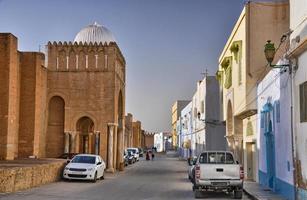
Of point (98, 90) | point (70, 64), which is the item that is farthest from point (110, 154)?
point (70, 64)

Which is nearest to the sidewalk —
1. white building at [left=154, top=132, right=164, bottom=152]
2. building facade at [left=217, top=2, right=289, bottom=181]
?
building facade at [left=217, top=2, right=289, bottom=181]

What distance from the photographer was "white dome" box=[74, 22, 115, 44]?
45.7 meters

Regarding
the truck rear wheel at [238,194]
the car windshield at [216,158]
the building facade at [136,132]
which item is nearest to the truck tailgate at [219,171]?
the truck rear wheel at [238,194]

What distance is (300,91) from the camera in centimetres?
1642

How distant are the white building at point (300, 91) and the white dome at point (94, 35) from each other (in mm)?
29528

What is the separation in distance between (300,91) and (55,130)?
27403mm

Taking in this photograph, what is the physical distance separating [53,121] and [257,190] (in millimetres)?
21790

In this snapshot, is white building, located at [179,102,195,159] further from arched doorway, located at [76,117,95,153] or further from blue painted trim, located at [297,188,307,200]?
blue painted trim, located at [297,188,307,200]

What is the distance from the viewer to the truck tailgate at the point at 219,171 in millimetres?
20344

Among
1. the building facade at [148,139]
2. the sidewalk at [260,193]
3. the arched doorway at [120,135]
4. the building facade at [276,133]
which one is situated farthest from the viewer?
the building facade at [148,139]

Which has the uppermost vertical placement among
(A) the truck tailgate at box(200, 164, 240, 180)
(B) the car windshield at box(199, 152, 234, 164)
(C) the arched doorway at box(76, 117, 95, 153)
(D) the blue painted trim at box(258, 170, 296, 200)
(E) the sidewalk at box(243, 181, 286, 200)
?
(C) the arched doorway at box(76, 117, 95, 153)

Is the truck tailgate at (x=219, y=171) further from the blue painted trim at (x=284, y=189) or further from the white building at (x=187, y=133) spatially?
the white building at (x=187, y=133)

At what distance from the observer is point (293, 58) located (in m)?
17.1

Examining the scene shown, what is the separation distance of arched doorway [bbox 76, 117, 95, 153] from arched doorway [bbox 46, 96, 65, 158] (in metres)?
1.84
